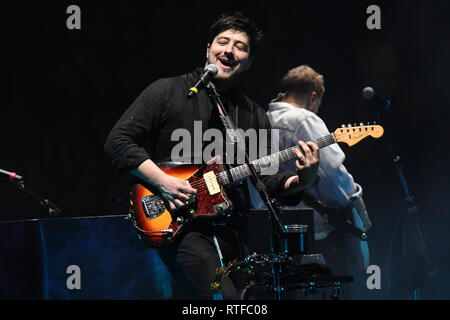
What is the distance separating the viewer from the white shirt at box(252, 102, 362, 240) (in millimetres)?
4969

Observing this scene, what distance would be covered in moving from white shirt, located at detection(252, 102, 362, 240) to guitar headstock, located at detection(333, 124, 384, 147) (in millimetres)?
1195

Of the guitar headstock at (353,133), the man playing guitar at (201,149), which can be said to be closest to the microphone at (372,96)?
the guitar headstock at (353,133)

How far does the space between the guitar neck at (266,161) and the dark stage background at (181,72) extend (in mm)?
2809

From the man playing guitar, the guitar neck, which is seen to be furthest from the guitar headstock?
the man playing guitar

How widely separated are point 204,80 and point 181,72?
318cm

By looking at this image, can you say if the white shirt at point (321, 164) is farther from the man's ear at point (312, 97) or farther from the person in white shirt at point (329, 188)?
the man's ear at point (312, 97)

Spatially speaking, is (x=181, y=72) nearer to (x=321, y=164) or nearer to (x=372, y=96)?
(x=321, y=164)

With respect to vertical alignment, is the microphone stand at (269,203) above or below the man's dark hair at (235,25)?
below

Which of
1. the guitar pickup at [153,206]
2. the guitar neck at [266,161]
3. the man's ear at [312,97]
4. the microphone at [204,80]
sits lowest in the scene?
the guitar pickup at [153,206]

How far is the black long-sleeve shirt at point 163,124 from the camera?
10.9 ft

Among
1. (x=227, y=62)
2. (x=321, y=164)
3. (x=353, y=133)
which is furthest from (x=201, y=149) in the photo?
(x=321, y=164)

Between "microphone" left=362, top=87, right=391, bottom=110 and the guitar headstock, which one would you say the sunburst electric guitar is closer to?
the guitar headstock
